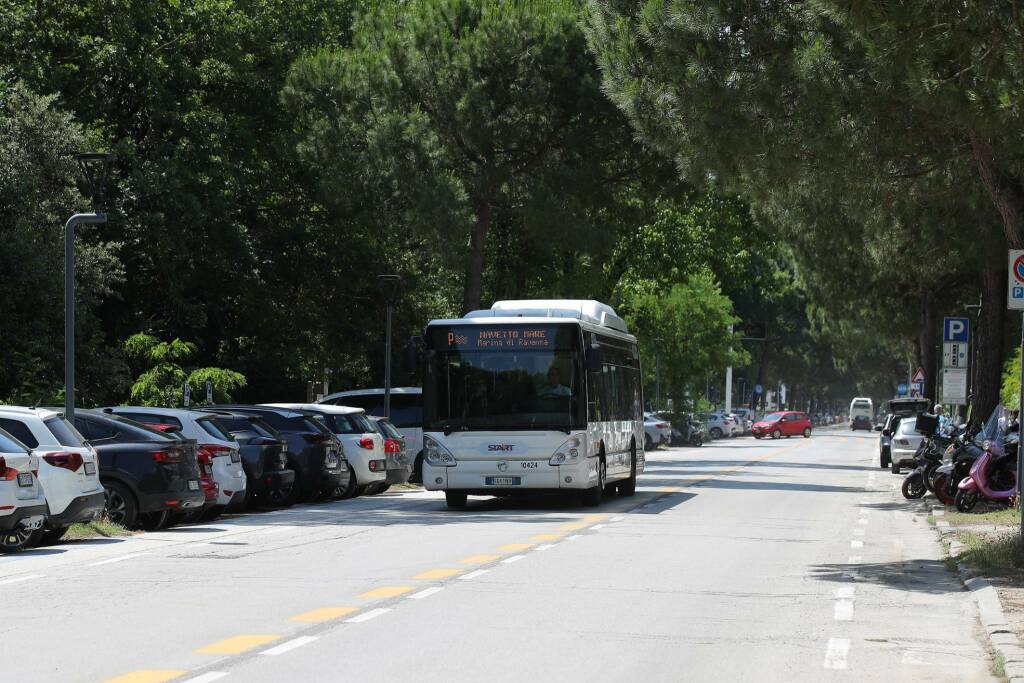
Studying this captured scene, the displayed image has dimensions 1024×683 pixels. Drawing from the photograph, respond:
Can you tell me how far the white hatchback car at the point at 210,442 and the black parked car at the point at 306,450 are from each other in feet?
10.6

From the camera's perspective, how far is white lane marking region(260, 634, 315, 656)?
9.65 meters

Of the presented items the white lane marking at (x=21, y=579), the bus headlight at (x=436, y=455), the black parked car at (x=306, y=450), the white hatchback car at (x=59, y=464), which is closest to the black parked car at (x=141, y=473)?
the white hatchback car at (x=59, y=464)

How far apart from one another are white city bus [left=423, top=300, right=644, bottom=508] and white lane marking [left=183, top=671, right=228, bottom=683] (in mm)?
14518

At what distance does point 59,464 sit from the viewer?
674 inches

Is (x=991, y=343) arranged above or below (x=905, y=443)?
above

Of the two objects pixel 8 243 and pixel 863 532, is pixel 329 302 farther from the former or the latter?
pixel 863 532

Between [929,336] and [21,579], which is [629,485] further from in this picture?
[929,336]

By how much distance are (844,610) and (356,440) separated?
1599cm

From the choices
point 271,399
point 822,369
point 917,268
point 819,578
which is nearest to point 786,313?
point 822,369

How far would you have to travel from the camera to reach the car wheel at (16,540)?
16984 millimetres

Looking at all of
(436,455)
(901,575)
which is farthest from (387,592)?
(436,455)

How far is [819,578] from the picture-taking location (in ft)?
48.3

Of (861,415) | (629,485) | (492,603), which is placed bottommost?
(492,603)

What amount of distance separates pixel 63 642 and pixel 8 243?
2064 centimetres
